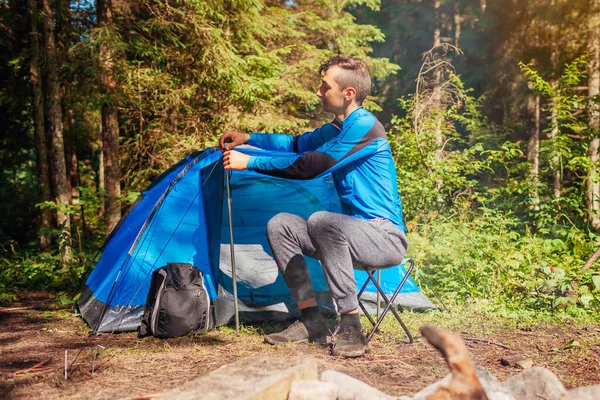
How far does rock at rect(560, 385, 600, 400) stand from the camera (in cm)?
221

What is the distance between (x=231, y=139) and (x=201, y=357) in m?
1.48

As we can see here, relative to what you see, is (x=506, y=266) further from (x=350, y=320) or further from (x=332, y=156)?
(x=332, y=156)

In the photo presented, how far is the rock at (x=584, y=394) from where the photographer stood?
7.26ft

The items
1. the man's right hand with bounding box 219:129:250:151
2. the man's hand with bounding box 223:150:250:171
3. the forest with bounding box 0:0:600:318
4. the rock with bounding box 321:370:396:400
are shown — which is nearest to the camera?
the rock with bounding box 321:370:396:400

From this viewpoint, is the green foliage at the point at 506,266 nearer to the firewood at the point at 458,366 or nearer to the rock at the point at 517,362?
the rock at the point at 517,362

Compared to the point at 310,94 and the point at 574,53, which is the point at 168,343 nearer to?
the point at 310,94

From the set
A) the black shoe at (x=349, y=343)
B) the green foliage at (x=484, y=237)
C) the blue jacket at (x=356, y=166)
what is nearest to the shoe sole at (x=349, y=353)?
the black shoe at (x=349, y=343)

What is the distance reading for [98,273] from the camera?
4.56 meters

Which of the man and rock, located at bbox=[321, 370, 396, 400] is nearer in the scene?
rock, located at bbox=[321, 370, 396, 400]

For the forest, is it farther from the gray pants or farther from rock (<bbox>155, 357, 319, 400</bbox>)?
rock (<bbox>155, 357, 319, 400</bbox>)

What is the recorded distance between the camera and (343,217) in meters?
3.24

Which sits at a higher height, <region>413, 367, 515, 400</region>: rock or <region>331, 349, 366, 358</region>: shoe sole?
<region>413, 367, 515, 400</region>: rock

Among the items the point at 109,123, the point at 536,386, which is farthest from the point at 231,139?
the point at 109,123

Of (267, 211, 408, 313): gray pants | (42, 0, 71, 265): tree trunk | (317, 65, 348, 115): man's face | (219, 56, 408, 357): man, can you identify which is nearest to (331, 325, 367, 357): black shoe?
(219, 56, 408, 357): man
